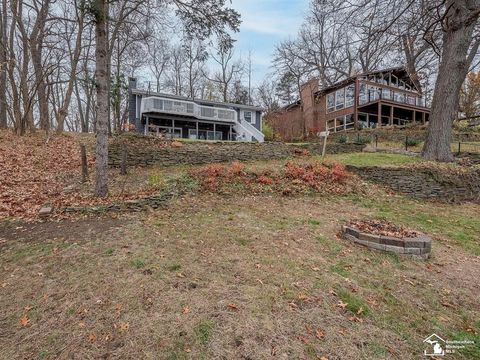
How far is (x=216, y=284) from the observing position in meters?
3.23

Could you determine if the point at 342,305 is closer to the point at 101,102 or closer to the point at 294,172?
the point at 294,172

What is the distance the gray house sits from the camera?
2000 cm

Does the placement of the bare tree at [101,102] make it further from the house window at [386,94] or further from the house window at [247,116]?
the house window at [386,94]

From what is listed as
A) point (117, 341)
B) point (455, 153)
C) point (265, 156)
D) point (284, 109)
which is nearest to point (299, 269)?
point (117, 341)

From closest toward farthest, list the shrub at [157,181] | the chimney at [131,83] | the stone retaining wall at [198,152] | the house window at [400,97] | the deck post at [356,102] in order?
1. the shrub at [157,181]
2. the stone retaining wall at [198,152]
3. the chimney at [131,83]
4. the deck post at [356,102]
5. the house window at [400,97]

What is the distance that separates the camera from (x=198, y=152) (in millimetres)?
12117

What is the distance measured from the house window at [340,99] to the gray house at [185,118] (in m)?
8.20

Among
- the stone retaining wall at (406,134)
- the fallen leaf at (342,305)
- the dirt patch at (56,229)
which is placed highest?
the stone retaining wall at (406,134)

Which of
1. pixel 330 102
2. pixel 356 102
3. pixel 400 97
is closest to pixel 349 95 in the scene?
pixel 356 102

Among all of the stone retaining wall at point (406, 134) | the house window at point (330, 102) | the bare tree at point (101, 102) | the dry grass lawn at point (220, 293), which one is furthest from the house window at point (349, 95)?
the bare tree at point (101, 102)

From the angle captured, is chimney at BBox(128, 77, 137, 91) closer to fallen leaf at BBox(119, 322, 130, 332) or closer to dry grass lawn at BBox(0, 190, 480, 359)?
dry grass lawn at BBox(0, 190, 480, 359)

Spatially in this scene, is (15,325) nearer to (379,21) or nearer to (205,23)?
(205,23)

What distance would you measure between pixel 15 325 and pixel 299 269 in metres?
3.12

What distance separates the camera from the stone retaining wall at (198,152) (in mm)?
11141
